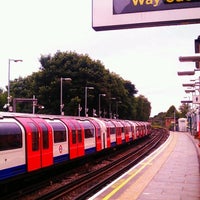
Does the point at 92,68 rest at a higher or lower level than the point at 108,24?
higher

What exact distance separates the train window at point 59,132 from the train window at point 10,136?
4169 millimetres

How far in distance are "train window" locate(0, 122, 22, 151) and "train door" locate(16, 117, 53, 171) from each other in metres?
0.67

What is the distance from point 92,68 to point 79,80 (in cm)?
304

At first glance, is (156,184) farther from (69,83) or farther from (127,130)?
(69,83)

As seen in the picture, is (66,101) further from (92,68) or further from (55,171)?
(55,171)

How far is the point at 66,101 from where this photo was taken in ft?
178

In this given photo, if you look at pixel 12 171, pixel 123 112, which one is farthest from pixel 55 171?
pixel 123 112

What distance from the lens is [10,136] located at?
1407cm

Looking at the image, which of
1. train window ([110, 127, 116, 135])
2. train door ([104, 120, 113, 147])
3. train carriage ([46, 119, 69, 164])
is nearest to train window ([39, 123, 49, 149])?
train carriage ([46, 119, 69, 164])

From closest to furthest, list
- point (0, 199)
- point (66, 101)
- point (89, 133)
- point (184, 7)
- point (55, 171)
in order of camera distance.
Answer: point (184, 7), point (0, 199), point (55, 171), point (89, 133), point (66, 101)

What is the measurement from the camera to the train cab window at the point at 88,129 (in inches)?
982

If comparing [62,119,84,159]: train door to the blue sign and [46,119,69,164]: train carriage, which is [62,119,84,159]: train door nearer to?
[46,119,69,164]: train carriage

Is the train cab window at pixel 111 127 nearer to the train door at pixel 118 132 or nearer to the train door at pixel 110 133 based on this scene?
the train door at pixel 110 133

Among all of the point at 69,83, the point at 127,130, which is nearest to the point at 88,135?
the point at 127,130
